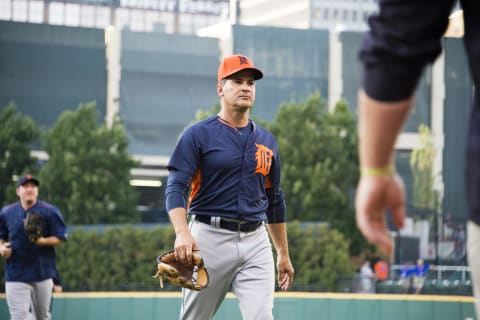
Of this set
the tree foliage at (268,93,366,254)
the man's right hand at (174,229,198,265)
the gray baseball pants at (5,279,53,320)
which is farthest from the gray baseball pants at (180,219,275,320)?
the tree foliage at (268,93,366,254)

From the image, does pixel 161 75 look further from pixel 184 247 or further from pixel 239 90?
pixel 184 247

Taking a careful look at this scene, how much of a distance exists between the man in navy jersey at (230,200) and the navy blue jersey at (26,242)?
15.1ft

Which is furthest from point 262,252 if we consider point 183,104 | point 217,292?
point 183,104

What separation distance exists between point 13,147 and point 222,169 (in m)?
36.6

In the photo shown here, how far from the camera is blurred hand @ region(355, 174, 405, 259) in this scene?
2203mm

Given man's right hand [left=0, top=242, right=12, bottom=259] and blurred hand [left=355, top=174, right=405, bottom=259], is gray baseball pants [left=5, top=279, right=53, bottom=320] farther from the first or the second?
blurred hand [left=355, top=174, right=405, bottom=259]

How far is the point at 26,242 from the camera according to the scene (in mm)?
10969

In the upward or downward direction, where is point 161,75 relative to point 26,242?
upward

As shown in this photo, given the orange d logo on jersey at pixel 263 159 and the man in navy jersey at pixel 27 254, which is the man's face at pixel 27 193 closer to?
the man in navy jersey at pixel 27 254

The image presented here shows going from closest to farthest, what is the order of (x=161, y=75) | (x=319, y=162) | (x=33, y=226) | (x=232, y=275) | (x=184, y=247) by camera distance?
(x=184, y=247)
(x=232, y=275)
(x=33, y=226)
(x=319, y=162)
(x=161, y=75)

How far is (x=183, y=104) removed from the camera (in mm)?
53500

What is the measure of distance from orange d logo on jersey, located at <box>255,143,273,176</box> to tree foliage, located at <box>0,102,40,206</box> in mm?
36052

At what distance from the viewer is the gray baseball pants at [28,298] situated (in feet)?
36.3

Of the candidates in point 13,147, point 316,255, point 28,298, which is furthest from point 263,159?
point 13,147
